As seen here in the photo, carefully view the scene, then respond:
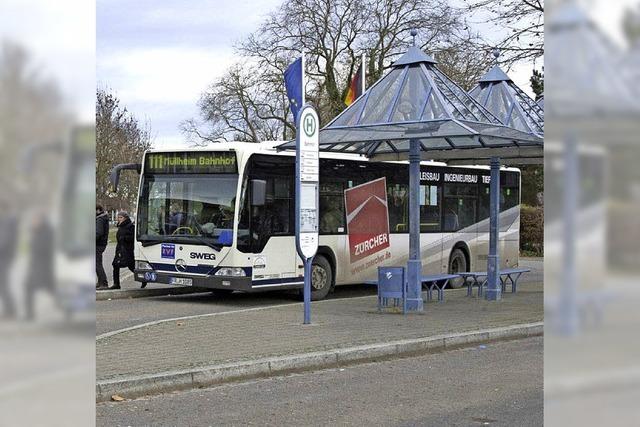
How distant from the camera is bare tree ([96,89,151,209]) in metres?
37.0

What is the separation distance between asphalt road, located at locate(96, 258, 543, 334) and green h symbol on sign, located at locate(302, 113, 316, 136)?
392cm

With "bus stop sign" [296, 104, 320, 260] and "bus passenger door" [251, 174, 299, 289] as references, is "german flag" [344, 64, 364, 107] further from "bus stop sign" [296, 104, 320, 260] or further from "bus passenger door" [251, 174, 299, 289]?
"bus stop sign" [296, 104, 320, 260]

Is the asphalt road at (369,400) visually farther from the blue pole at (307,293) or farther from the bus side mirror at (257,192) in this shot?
the bus side mirror at (257,192)

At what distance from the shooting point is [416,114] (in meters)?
12.6

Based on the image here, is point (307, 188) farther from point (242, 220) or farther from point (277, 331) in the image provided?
point (242, 220)

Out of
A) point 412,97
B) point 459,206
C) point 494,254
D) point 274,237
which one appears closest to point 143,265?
point 274,237

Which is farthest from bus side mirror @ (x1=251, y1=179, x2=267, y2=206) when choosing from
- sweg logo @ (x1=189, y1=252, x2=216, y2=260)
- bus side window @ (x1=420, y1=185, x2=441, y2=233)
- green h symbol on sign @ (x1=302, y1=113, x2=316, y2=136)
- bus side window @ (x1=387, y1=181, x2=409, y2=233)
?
bus side window @ (x1=420, y1=185, x2=441, y2=233)

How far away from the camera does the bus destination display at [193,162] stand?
50.0ft

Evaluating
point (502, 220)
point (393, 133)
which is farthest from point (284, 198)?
point (502, 220)

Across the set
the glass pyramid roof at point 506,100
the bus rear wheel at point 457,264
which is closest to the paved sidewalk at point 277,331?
the glass pyramid roof at point 506,100
